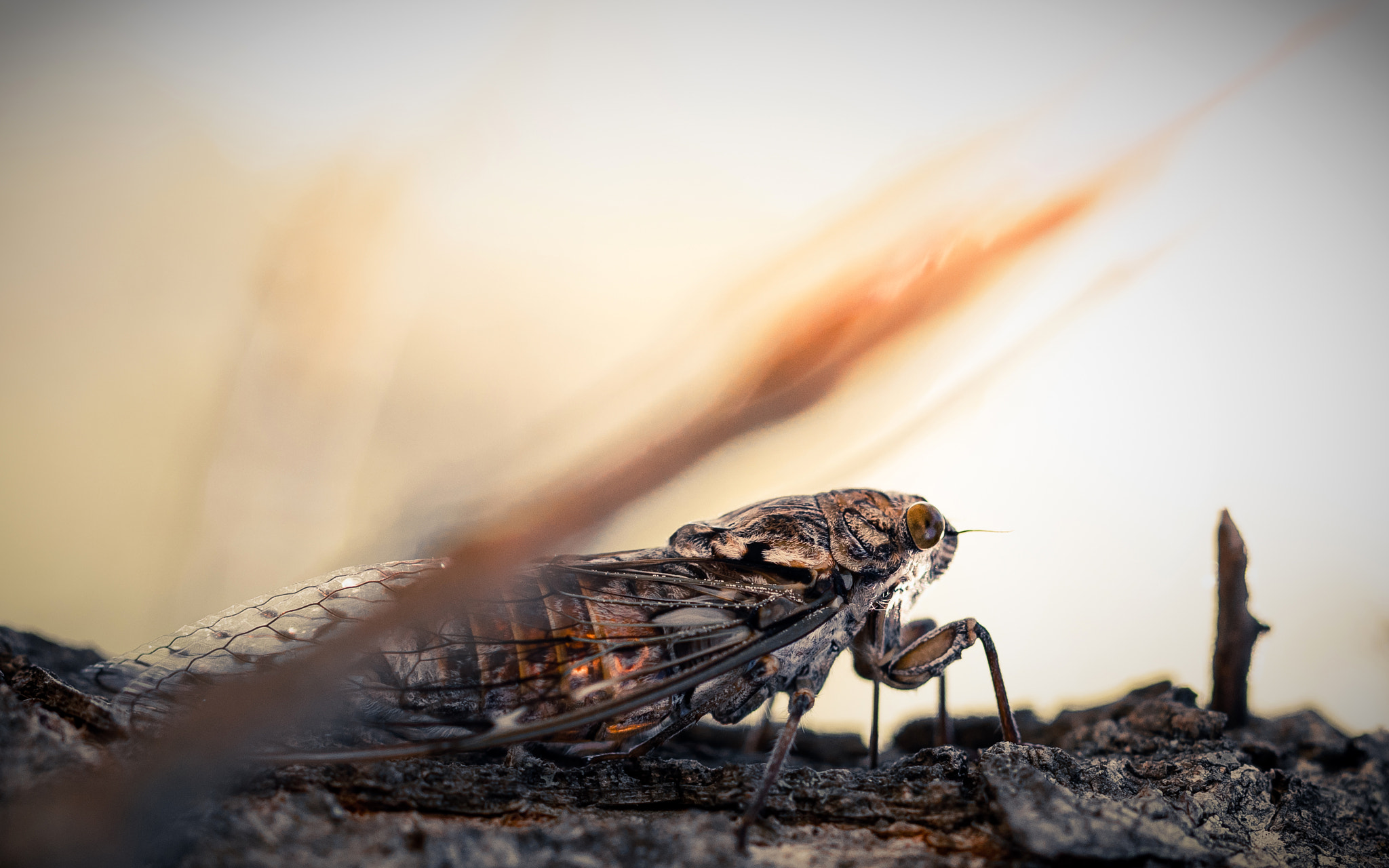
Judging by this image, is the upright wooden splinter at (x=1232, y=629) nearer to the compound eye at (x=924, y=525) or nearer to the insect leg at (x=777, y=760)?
the compound eye at (x=924, y=525)

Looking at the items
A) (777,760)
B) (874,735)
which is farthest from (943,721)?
(777,760)

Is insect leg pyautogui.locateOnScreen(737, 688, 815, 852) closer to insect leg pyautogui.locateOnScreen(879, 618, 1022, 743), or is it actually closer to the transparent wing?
insect leg pyautogui.locateOnScreen(879, 618, 1022, 743)

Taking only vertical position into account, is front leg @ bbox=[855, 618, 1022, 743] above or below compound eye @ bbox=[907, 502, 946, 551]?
below

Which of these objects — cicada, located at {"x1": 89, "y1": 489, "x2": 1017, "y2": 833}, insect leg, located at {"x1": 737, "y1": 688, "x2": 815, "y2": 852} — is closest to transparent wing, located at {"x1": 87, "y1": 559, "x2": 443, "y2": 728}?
cicada, located at {"x1": 89, "y1": 489, "x2": 1017, "y2": 833}

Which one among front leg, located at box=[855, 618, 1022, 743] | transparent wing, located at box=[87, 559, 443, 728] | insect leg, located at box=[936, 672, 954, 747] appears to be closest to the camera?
transparent wing, located at box=[87, 559, 443, 728]

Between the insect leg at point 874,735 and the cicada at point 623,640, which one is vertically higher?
the cicada at point 623,640

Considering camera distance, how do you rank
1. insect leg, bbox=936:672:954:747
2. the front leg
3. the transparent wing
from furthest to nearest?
insect leg, bbox=936:672:954:747 → the front leg → the transparent wing

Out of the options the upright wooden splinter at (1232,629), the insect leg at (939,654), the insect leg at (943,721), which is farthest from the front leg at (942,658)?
the upright wooden splinter at (1232,629)
